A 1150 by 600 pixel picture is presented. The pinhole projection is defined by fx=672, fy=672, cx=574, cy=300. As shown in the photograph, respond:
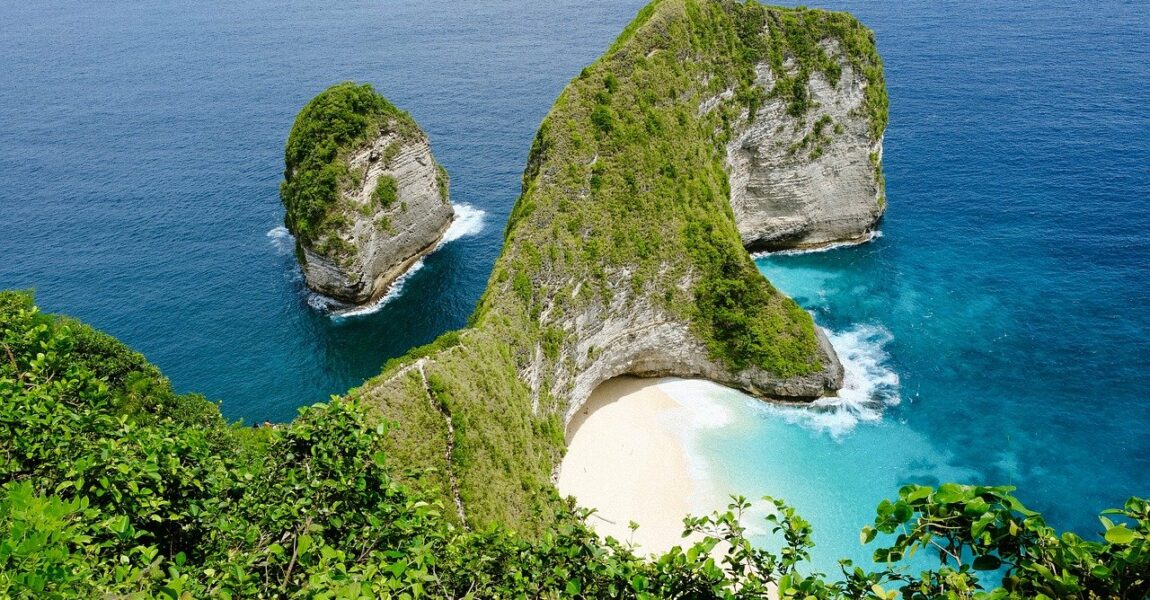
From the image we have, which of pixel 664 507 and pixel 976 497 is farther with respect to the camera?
pixel 664 507

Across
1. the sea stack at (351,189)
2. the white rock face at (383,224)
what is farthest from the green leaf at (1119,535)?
the white rock face at (383,224)

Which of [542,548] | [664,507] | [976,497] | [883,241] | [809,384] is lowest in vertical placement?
[664,507]

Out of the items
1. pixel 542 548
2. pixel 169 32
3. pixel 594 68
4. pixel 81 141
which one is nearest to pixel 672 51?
pixel 594 68

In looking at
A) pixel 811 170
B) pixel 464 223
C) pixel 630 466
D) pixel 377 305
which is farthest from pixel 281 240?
pixel 811 170

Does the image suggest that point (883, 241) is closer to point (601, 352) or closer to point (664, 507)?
point (601, 352)

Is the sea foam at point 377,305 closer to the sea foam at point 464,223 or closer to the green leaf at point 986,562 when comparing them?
the sea foam at point 464,223

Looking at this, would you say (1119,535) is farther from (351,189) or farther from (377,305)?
(377,305)
